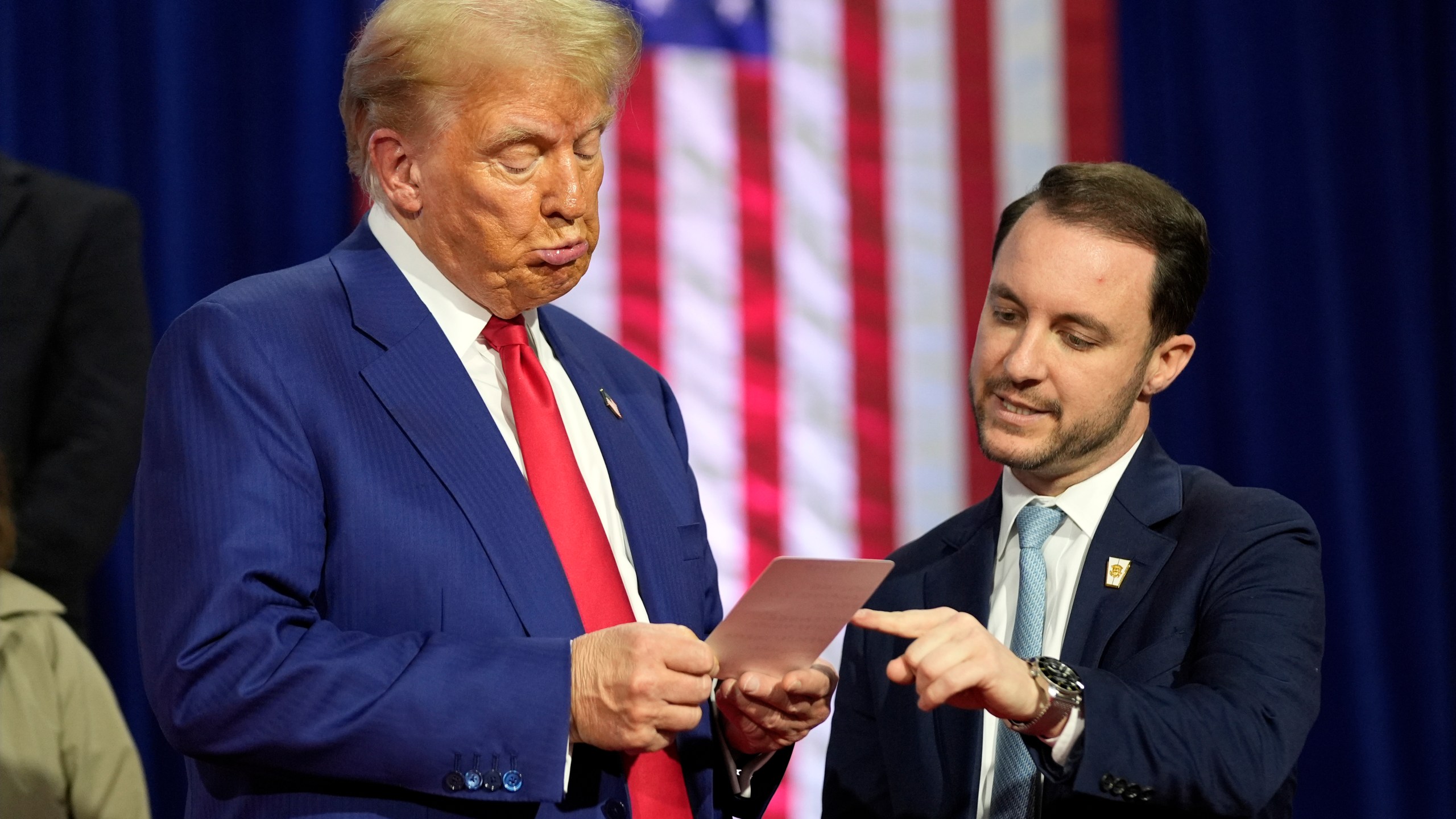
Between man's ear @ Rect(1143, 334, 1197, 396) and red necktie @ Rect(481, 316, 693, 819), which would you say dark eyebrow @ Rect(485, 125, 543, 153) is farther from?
man's ear @ Rect(1143, 334, 1197, 396)

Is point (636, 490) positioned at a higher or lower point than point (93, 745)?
higher

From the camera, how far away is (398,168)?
1.93m

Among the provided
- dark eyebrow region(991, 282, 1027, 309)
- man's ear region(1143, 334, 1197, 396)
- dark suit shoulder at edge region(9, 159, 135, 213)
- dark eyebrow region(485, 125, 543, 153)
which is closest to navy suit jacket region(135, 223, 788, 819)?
dark eyebrow region(485, 125, 543, 153)

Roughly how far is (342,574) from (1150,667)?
3.35 ft

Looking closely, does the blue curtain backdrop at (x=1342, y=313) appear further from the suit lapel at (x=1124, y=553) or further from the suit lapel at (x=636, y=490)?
the suit lapel at (x=636, y=490)

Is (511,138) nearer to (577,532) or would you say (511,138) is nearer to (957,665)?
(577,532)

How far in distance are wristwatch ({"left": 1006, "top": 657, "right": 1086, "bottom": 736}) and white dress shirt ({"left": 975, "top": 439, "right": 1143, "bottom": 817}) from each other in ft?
0.96

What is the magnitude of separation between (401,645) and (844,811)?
837 mm

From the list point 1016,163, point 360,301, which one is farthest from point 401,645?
point 1016,163

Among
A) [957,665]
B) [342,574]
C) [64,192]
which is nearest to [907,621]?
[957,665]

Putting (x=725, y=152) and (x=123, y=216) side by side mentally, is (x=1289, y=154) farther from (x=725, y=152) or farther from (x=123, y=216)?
(x=123, y=216)

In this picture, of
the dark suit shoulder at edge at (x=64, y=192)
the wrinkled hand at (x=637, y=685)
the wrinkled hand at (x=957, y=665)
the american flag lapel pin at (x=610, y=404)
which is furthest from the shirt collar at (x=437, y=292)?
the dark suit shoulder at edge at (x=64, y=192)

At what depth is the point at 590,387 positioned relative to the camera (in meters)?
2.10

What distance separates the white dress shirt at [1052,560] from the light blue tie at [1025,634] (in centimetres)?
1
